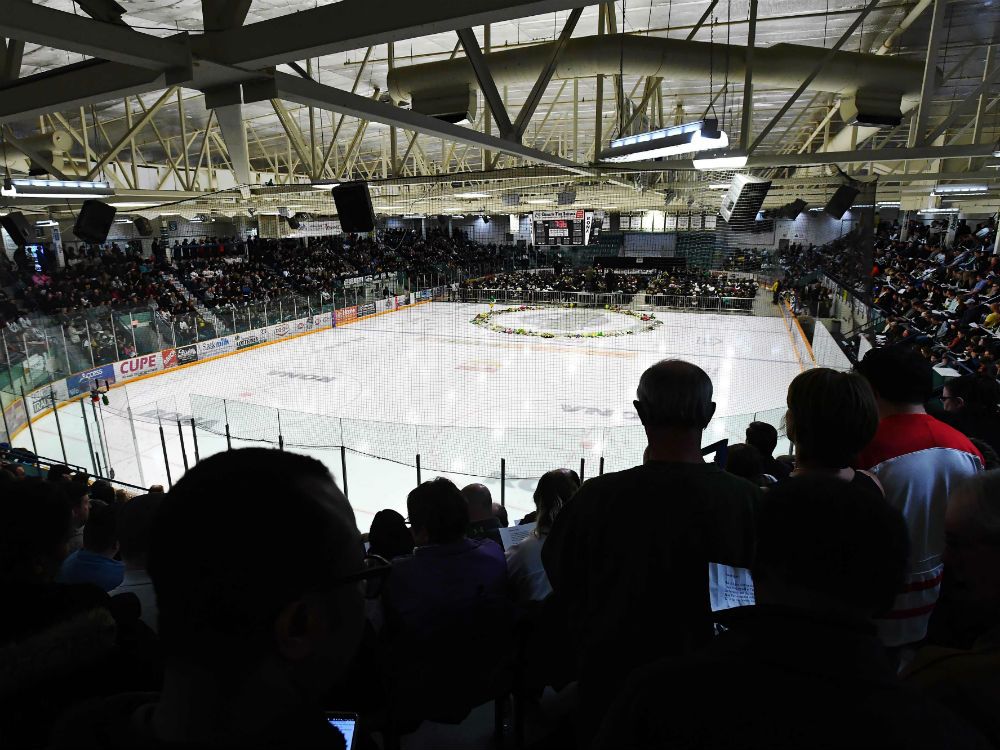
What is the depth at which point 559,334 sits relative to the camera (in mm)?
22500

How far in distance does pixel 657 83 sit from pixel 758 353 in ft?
39.2

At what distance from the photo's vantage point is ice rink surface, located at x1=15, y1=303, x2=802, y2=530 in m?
7.65

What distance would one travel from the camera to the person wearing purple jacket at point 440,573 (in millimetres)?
2004

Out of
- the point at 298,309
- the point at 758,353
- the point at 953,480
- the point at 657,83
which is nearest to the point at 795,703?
the point at 953,480

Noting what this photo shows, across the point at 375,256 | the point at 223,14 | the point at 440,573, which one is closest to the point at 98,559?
the point at 440,573

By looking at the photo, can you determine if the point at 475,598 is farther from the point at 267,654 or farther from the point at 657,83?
the point at 657,83

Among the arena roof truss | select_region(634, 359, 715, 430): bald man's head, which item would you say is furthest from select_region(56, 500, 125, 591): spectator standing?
select_region(634, 359, 715, 430): bald man's head

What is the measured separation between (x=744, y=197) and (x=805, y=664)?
850 centimetres

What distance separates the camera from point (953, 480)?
77.0 inches

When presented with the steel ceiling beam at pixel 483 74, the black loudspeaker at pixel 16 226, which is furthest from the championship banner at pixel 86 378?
the steel ceiling beam at pixel 483 74

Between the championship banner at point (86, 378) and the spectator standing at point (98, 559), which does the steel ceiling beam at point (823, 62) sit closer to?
the spectator standing at point (98, 559)

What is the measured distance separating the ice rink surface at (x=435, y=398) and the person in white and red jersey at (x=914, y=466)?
13.5 feet

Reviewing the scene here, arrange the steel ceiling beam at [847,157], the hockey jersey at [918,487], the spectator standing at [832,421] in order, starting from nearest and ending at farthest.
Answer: the spectator standing at [832,421], the hockey jersey at [918,487], the steel ceiling beam at [847,157]

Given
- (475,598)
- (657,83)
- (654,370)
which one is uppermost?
(657,83)
